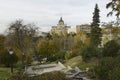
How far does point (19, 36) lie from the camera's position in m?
39.0

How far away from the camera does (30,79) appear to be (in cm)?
1503

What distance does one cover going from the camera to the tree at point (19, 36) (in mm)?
38781

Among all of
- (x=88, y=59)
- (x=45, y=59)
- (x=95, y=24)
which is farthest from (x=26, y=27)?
(x=45, y=59)

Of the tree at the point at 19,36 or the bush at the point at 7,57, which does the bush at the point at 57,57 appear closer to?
the tree at the point at 19,36

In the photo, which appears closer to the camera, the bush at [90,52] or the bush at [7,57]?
the bush at [90,52]

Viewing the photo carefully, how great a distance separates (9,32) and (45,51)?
834 inches

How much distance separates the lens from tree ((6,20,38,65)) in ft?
127

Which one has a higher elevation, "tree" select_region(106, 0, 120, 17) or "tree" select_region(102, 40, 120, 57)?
"tree" select_region(106, 0, 120, 17)

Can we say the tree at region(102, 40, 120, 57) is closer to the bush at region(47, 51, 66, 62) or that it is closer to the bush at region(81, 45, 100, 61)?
the bush at region(81, 45, 100, 61)

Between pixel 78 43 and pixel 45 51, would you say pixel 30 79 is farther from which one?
pixel 78 43

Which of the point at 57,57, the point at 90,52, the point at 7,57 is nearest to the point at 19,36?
the point at 7,57

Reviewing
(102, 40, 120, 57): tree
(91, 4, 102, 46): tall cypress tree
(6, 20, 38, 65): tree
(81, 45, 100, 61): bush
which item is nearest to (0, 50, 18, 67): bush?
(6, 20, 38, 65): tree

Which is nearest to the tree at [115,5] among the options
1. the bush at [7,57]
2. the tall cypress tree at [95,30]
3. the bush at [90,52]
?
the bush at [90,52]

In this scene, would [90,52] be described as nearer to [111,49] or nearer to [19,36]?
[111,49]
